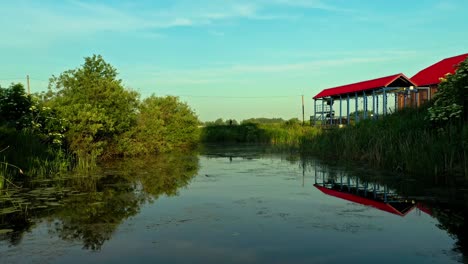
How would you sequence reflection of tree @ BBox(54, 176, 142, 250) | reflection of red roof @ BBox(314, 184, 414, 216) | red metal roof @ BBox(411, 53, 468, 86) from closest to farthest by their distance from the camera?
reflection of tree @ BBox(54, 176, 142, 250)
reflection of red roof @ BBox(314, 184, 414, 216)
red metal roof @ BBox(411, 53, 468, 86)

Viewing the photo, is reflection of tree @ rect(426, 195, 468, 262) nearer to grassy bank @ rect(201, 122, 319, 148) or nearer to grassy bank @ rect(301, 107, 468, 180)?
grassy bank @ rect(301, 107, 468, 180)

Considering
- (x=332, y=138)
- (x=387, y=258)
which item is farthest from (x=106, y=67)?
(x=387, y=258)

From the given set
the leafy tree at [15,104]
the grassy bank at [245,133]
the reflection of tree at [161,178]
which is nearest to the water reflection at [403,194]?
the reflection of tree at [161,178]

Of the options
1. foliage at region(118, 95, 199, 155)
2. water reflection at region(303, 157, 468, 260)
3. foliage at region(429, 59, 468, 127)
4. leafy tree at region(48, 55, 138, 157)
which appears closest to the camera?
water reflection at region(303, 157, 468, 260)

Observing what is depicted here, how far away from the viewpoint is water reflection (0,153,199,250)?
18.7 feet

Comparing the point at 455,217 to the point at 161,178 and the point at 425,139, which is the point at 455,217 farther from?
the point at 161,178

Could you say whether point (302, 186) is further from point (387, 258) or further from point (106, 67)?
point (106, 67)

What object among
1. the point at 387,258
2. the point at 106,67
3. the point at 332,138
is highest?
the point at 106,67

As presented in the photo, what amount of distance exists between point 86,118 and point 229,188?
24.3 ft

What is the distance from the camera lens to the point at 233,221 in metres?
6.34

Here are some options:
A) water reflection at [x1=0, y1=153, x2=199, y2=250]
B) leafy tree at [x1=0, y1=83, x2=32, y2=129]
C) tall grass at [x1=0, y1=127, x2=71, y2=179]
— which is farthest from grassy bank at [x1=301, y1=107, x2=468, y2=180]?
leafy tree at [x1=0, y1=83, x2=32, y2=129]

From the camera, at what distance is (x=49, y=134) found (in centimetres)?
1302

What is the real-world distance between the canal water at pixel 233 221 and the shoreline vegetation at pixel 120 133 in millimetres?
1112

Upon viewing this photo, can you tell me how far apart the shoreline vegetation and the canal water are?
111cm
